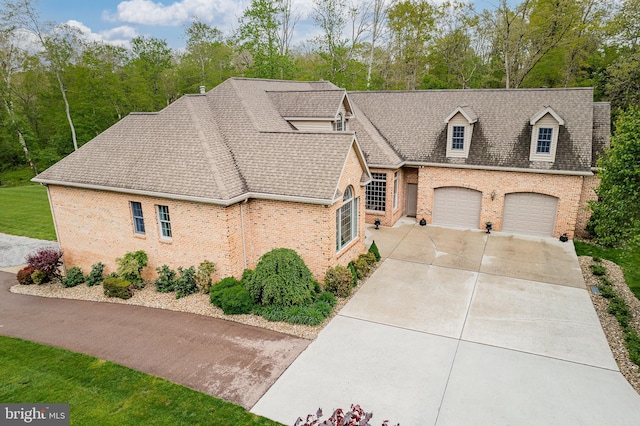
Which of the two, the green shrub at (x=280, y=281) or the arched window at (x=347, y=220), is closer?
the green shrub at (x=280, y=281)

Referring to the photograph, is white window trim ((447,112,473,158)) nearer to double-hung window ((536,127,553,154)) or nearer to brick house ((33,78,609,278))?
brick house ((33,78,609,278))

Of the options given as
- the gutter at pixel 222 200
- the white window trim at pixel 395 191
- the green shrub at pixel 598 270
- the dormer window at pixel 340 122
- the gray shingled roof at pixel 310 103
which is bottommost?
the green shrub at pixel 598 270

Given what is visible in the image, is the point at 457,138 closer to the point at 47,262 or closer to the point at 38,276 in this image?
the point at 47,262

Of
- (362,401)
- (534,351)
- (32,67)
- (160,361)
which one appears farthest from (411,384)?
(32,67)

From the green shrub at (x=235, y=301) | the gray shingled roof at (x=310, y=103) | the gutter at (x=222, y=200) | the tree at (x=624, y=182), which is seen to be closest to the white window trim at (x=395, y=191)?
the gray shingled roof at (x=310, y=103)

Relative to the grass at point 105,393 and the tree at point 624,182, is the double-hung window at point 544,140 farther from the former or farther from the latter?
the grass at point 105,393

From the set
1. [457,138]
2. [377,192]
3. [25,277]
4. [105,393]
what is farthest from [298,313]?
[457,138]
